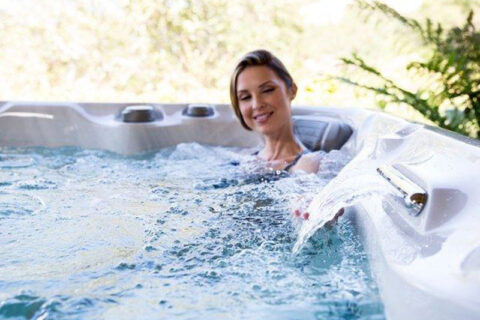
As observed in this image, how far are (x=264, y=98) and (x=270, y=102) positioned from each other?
28 mm

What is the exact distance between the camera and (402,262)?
2.56ft

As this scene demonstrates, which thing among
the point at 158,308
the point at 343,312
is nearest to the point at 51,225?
the point at 158,308

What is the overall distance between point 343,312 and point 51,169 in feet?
5.38

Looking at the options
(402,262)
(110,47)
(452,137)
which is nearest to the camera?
(402,262)

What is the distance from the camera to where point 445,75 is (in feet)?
8.16

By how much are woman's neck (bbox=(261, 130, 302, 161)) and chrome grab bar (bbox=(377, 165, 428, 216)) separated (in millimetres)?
858

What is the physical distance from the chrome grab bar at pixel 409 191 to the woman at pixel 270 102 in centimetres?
75

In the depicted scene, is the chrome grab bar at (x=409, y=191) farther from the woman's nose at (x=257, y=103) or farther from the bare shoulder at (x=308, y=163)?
the woman's nose at (x=257, y=103)

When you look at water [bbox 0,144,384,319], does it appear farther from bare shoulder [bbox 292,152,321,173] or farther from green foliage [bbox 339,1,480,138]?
green foliage [bbox 339,1,480,138]

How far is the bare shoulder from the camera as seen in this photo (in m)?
1.80

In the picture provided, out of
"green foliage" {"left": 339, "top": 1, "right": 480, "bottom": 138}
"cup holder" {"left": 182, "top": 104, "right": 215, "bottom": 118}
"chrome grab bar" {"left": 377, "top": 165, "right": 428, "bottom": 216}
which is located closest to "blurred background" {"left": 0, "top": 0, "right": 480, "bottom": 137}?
"green foliage" {"left": 339, "top": 1, "right": 480, "bottom": 138}

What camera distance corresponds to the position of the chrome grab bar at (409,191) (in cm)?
92

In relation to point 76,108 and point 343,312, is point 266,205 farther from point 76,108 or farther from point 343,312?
point 76,108

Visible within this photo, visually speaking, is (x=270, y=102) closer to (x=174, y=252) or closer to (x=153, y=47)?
(x=174, y=252)
